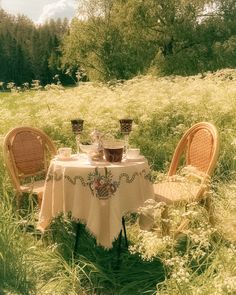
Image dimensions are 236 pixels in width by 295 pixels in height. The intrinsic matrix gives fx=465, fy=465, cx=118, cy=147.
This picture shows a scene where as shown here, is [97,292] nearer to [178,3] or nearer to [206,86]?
[206,86]

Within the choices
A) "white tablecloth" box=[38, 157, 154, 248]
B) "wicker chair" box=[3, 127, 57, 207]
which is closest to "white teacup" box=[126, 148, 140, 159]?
"white tablecloth" box=[38, 157, 154, 248]

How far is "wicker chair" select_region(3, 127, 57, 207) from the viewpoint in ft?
16.9

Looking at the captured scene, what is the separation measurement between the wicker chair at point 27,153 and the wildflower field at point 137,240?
0.79 feet

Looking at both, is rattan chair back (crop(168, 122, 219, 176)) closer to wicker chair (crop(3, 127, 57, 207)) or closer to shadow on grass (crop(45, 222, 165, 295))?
shadow on grass (crop(45, 222, 165, 295))

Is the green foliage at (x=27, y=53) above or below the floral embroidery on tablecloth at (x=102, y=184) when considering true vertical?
below

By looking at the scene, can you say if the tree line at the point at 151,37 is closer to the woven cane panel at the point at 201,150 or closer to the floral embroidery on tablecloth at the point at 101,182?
the woven cane panel at the point at 201,150

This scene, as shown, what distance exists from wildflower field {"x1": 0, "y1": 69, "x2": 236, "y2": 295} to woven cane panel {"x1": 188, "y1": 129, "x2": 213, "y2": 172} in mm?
289

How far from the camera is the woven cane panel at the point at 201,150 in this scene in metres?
4.73

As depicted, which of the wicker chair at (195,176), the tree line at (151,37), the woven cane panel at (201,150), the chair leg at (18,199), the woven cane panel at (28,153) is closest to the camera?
the wicker chair at (195,176)

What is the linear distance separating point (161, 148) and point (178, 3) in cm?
2332

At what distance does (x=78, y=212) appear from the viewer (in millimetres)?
4027

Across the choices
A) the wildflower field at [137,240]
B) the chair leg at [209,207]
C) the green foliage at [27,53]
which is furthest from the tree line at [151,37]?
the chair leg at [209,207]

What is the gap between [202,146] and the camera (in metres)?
4.85

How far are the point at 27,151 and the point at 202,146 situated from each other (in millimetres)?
2034
